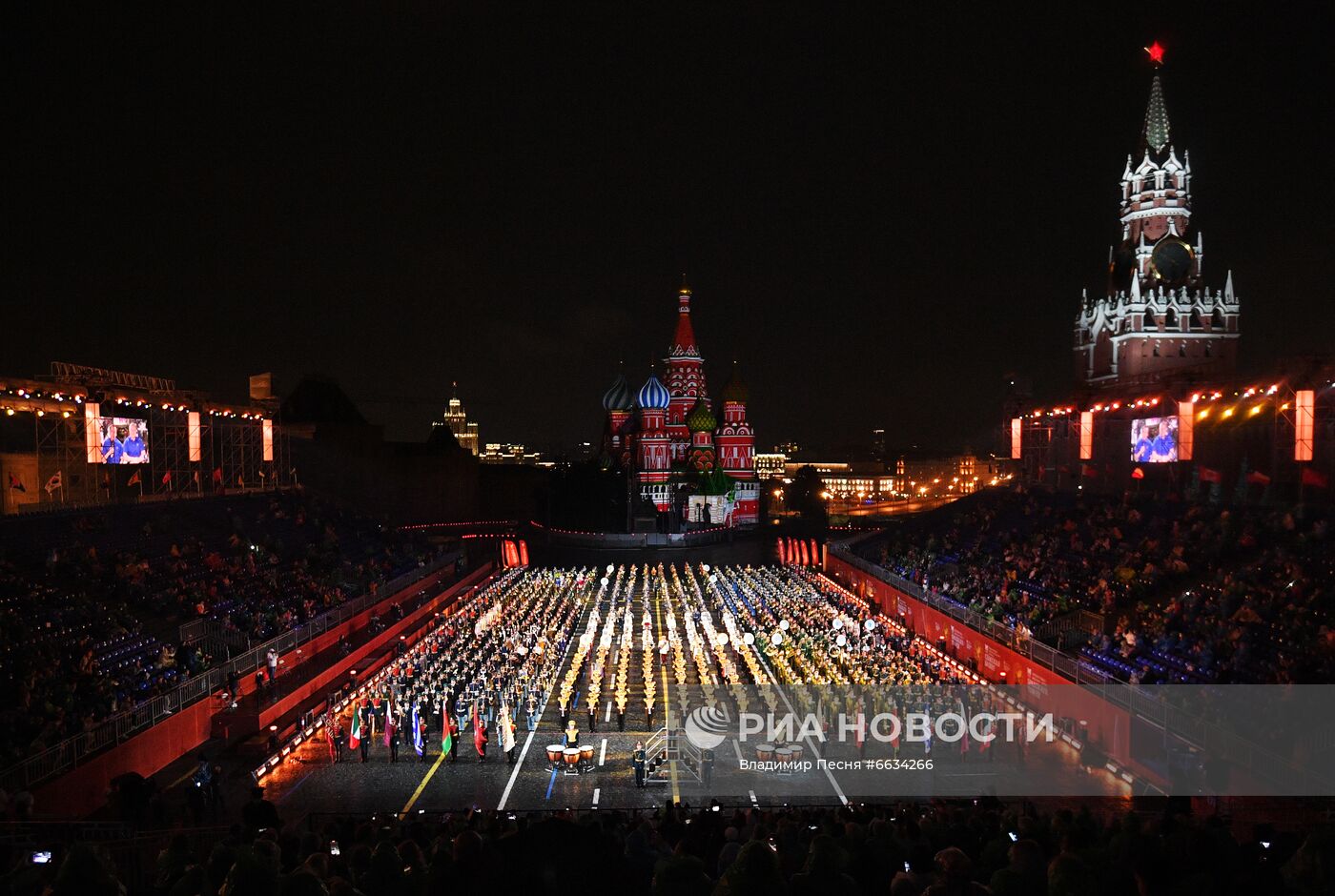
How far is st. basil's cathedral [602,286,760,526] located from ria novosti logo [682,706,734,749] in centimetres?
4775

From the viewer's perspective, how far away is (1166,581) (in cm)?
2092

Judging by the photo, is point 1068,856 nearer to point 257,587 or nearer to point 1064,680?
point 1064,680

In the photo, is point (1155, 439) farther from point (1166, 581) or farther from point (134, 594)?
point (134, 594)

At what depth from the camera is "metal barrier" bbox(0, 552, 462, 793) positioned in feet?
37.6

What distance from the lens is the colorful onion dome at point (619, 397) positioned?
78.4 metres

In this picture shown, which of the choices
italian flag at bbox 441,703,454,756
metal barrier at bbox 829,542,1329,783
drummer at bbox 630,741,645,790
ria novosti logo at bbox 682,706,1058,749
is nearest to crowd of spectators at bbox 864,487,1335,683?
metal barrier at bbox 829,542,1329,783

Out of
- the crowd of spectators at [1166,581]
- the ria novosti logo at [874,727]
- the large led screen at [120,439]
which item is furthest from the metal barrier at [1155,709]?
the large led screen at [120,439]

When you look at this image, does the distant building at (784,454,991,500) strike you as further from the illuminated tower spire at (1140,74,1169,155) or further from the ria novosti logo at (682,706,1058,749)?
the ria novosti logo at (682,706,1058,749)

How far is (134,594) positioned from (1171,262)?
55.9m

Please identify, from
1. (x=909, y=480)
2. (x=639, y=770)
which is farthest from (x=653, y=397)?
(x=909, y=480)

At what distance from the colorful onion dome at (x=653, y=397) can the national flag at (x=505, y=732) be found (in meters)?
54.1

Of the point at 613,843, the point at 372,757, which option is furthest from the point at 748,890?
the point at 372,757

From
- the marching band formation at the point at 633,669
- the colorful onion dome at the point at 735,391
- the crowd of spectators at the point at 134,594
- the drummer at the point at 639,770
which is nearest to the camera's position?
the crowd of spectators at the point at 134,594

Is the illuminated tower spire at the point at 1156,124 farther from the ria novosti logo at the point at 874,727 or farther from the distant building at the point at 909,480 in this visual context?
the distant building at the point at 909,480
